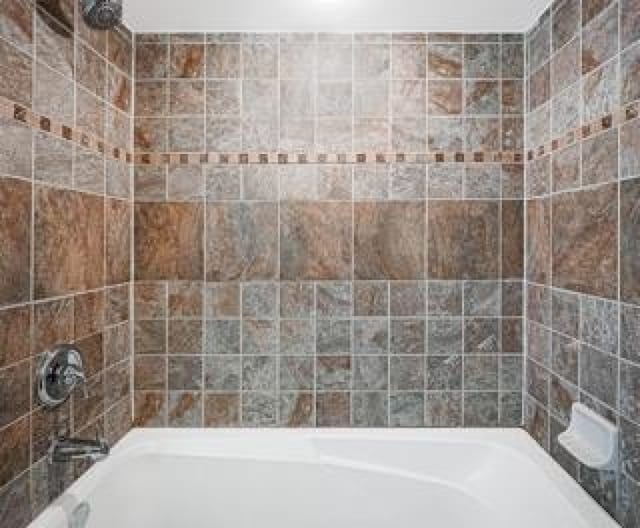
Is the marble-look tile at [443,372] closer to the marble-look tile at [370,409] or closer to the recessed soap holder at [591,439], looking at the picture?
the marble-look tile at [370,409]

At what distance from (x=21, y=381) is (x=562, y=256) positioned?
1.75 meters

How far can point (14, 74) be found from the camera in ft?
4.69

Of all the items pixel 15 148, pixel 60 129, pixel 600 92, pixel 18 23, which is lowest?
pixel 15 148

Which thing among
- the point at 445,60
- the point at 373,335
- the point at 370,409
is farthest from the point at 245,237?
the point at 445,60

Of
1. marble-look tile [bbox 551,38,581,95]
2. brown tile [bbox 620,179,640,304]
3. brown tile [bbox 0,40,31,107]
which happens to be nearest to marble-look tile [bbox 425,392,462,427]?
brown tile [bbox 620,179,640,304]

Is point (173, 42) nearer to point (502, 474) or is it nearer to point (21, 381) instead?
point (21, 381)

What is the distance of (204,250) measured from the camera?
2219 millimetres

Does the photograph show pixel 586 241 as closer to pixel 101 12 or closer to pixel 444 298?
pixel 444 298

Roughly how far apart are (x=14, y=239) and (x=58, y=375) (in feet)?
1.39

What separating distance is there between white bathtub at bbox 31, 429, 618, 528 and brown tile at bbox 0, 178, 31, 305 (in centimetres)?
79

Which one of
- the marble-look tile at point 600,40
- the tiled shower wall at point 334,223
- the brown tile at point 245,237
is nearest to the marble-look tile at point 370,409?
the tiled shower wall at point 334,223

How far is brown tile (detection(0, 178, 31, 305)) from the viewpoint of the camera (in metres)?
1.38

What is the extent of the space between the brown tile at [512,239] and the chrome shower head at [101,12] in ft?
5.25

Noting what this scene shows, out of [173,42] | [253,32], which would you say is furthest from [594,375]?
[173,42]
